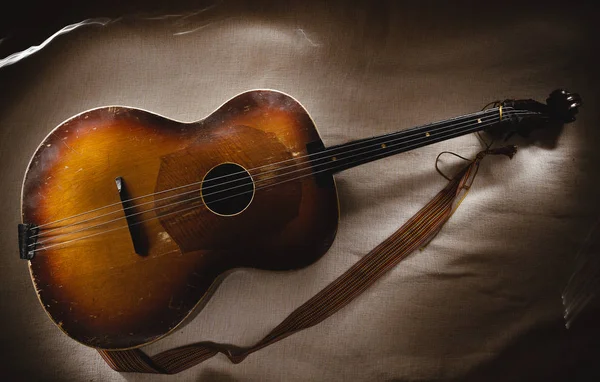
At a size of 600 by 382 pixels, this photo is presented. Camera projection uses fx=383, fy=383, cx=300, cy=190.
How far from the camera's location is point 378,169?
1169 mm

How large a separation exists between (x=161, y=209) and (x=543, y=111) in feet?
3.50

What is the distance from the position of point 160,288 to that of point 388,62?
3.08ft

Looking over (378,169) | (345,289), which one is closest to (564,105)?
(378,169)

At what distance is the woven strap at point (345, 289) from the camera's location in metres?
1.07

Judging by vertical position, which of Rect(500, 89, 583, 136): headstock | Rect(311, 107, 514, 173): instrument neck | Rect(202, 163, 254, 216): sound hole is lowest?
Rect(202, 163, 254, 216): sound hole

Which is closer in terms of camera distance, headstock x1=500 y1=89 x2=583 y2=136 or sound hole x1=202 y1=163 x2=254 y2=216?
sound hole x1=202 y1=163 x2=254 y2=216

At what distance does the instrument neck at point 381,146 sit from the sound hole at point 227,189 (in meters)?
0.18

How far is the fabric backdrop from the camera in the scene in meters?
1.09

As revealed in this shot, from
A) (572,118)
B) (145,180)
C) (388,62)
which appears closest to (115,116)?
(145,180)

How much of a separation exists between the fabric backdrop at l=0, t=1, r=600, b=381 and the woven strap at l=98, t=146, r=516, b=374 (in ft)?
0.10

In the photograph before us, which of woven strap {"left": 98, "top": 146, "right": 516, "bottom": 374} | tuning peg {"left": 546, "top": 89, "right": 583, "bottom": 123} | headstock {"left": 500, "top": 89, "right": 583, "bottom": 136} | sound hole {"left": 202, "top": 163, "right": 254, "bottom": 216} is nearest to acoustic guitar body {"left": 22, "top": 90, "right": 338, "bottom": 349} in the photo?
sound hole {"left": 202, "top": 163, "right": 254, "bottom": 216}

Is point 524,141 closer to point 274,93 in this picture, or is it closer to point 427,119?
point 427,119

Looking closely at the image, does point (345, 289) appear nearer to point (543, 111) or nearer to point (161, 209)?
point (161, 209)

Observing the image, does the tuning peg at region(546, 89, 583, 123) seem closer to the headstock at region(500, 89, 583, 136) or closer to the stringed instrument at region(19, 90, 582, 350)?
the headstock at region(500, 89, 583, 136)
